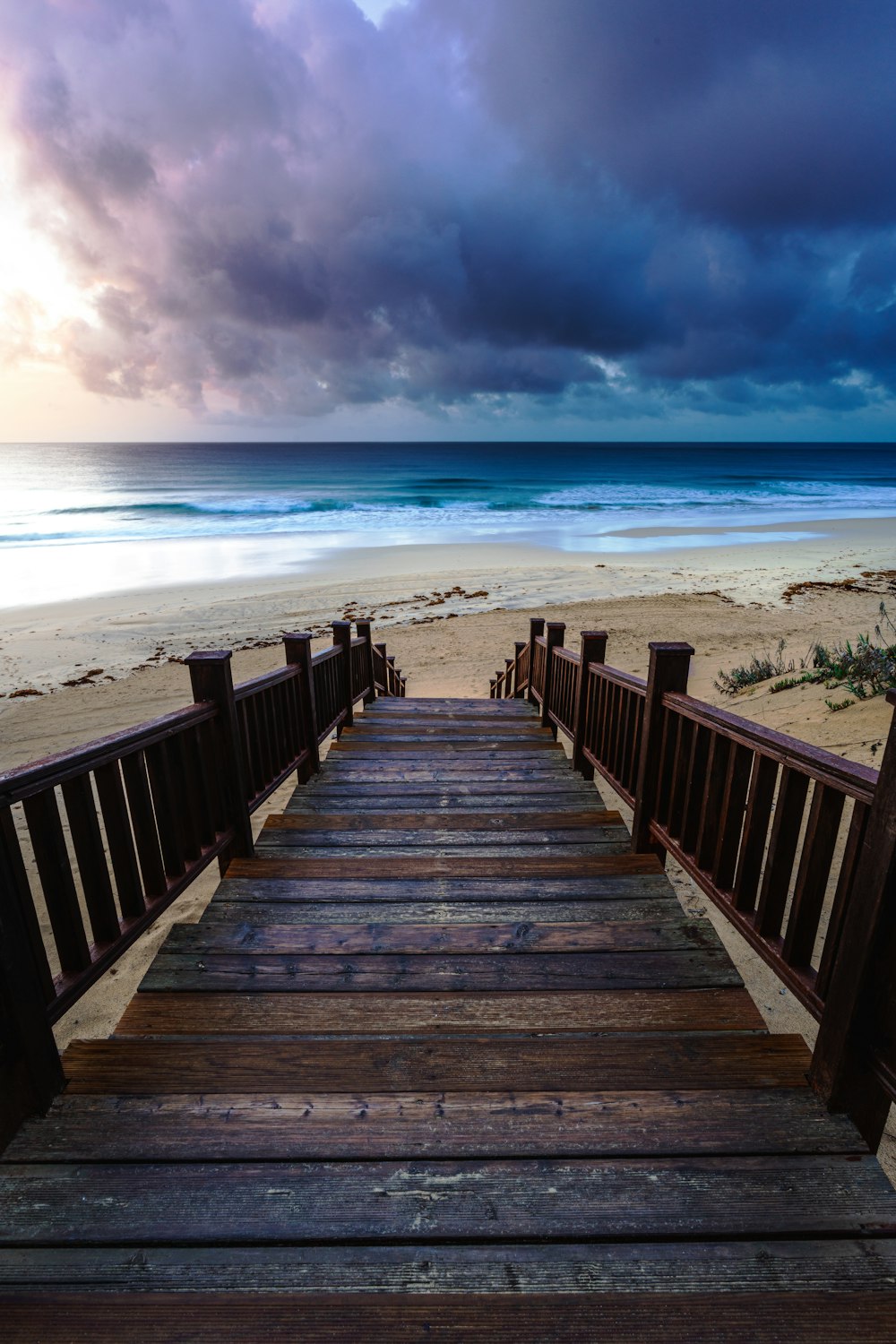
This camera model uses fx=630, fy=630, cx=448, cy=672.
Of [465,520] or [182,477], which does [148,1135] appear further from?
[182,477]

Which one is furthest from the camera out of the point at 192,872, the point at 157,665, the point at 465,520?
the point at 465,520

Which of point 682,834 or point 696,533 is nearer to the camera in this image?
point 682,834

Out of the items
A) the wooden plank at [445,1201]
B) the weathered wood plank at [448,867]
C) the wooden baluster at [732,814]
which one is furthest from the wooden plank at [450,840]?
the wooden plank at [445,1201]

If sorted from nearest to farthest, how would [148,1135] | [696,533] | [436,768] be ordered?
[148,1135]
[436,768]
[696,533]

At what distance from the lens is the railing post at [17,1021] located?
1814 mm

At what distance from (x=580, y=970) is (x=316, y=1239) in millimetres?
1382

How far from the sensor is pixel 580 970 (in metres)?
2.62

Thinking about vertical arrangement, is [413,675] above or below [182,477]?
below

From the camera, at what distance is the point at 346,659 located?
6609 millimetres

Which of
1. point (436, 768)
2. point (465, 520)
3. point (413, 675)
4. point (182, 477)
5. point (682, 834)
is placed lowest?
point (413, 675)

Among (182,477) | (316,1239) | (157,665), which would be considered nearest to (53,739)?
(157,665)

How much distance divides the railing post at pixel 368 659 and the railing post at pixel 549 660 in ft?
8.32

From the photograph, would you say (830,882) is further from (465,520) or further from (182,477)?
(182,477)

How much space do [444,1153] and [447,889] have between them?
1478 millimetres
